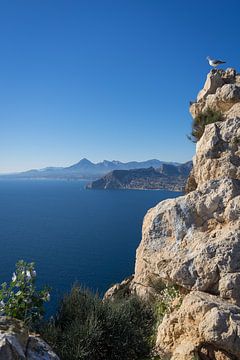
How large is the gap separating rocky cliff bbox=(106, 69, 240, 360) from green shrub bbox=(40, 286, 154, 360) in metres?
0.71

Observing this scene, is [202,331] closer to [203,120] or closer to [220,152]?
[220,152]

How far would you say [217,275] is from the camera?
28.3 feet

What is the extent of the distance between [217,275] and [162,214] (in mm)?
2629

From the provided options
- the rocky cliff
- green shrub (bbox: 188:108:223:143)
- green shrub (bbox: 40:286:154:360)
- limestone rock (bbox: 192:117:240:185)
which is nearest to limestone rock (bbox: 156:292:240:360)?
the rocky cliff

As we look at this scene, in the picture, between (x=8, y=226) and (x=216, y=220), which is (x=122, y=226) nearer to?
(x=8, y=226)

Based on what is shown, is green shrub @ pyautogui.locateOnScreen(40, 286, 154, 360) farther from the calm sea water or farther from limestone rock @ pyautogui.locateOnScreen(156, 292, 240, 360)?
the calm sea water

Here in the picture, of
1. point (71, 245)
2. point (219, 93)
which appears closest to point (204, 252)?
point (219, 93)

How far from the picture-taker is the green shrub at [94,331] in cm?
674

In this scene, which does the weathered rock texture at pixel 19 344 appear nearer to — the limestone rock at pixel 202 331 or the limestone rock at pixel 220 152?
the limestone rock at pixel 202 331

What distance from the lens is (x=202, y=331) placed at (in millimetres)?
6562

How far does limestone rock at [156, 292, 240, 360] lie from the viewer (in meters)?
6.32

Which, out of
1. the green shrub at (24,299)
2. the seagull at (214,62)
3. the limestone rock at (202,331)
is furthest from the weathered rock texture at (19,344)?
the seagull at (214,62)

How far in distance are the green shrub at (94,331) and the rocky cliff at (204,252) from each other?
2.34ft

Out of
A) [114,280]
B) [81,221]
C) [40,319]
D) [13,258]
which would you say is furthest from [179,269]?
[81,221]
